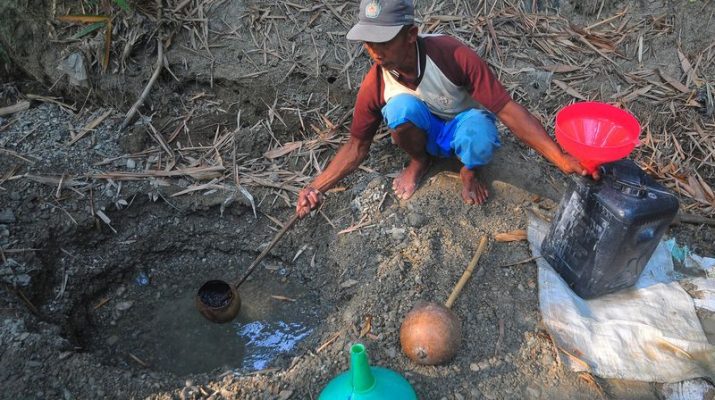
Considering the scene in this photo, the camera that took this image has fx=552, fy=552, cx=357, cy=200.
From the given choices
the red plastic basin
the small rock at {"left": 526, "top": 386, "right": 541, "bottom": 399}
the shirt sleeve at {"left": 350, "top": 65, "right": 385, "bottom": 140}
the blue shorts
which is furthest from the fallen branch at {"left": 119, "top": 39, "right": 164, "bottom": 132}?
the small rock at {"left": 526, "top": 386, "right": 541, "bottom": 399}

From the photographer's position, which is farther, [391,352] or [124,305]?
[124,305]

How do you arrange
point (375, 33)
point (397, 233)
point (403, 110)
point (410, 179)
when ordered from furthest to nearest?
point (410, 179), point (397, 233), point (403, 110), point (375, 33)

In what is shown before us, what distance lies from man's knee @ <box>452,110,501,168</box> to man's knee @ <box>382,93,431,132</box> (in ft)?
0.77

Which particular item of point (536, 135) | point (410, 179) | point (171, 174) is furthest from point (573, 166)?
point (171, 174)

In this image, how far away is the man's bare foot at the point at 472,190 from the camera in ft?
10.4

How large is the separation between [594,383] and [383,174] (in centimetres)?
171

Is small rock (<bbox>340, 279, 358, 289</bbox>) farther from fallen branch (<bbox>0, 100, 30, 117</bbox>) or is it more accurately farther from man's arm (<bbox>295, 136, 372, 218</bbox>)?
fallen branch (<bbox>0, 100, 30, 117</bbox>)

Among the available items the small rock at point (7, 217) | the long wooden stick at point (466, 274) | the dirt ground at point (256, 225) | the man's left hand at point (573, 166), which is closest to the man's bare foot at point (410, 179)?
the dirt ground at point (256, 225)

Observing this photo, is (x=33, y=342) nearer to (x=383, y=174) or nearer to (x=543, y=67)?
(x=383, y=174)

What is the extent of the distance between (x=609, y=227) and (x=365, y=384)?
1304 millimetres

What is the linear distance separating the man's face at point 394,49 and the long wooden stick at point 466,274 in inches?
40.9

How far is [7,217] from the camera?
3.21 m

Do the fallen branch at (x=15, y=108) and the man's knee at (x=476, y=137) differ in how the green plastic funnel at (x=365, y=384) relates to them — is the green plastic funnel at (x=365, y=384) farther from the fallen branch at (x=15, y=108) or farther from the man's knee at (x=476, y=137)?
the fallen branch at (x=15, y=108)

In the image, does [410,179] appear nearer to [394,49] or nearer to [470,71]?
[470,71]
